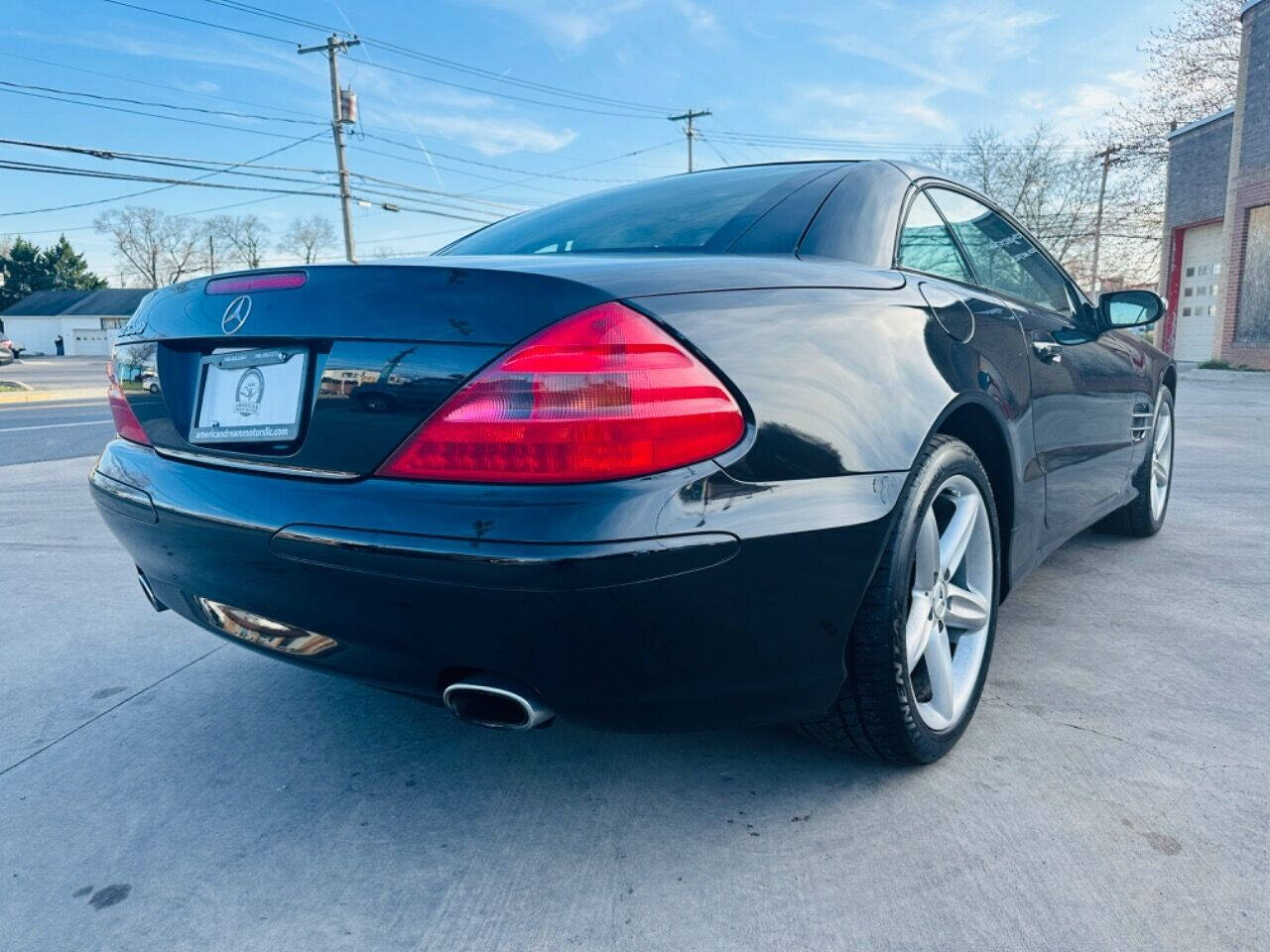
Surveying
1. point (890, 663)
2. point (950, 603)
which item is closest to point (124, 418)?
point (890, 663)

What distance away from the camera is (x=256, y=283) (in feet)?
5.74

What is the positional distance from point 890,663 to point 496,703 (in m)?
0.76

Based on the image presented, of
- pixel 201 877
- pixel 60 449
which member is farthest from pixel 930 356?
pixel 60 449

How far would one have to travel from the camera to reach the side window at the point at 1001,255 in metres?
2.64

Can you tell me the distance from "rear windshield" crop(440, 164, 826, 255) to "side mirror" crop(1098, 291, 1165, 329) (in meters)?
1.43

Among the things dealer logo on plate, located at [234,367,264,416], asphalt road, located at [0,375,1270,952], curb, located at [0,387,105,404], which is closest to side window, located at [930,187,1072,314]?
asphalt road, located at [0,375,1270,952]

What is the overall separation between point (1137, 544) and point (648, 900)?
3.27 m

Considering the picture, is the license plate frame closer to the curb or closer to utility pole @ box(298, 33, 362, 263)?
the curb

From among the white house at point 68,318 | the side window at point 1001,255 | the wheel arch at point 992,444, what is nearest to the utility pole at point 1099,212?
the side window at point 1001,255

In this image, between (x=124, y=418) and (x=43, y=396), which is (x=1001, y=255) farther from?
(x=43, y=396)

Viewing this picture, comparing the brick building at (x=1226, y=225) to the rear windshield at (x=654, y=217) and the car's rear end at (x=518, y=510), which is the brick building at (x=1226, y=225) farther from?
the car's rear end at (x=518, y=510)

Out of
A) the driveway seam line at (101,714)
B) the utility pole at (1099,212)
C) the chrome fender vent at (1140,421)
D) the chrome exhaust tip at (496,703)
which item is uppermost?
the utility pole at (1099,212)

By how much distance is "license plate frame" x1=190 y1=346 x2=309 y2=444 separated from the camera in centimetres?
164

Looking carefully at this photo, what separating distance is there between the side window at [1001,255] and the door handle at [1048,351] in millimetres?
181
